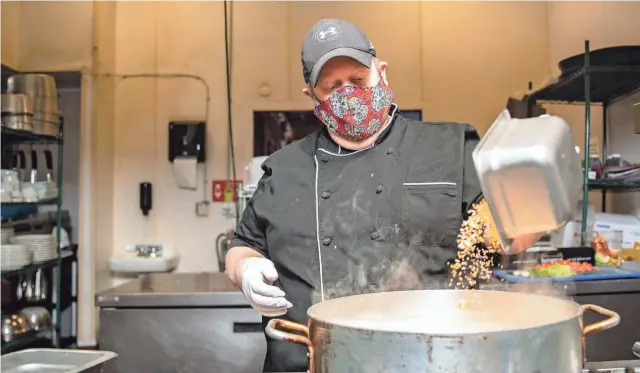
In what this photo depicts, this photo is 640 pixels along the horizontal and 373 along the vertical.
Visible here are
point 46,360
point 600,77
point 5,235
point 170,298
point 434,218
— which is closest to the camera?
point 434,218

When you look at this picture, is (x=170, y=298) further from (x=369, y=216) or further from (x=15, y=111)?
(x=15, y=111)

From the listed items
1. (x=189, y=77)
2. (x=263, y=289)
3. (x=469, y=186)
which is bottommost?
(x=263, y=289)

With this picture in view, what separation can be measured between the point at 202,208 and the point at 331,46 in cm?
349

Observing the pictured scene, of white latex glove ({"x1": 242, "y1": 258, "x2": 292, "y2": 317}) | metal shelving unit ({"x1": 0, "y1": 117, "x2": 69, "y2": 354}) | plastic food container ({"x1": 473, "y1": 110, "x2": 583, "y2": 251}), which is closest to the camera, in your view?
plastic food container ({"x1": 473, "y1": 110, "x2": 583, "y2": 251})

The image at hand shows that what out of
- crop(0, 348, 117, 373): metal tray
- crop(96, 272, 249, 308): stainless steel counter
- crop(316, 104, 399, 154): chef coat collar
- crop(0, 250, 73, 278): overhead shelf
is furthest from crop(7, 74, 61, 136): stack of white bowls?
crop(316, 104, 399, 154): chef coat collar

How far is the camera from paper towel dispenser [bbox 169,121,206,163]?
4547 mm

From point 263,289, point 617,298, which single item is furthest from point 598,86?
point 263,289

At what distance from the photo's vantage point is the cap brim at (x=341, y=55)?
51.3 inches

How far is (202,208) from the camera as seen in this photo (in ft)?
15.1

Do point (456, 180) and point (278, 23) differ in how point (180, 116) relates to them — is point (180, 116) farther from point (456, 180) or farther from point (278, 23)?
point (456, 180)

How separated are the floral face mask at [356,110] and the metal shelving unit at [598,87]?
1210mm

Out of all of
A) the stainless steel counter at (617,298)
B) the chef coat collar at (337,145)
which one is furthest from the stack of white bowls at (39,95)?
the stainless steel counter at (617,298)

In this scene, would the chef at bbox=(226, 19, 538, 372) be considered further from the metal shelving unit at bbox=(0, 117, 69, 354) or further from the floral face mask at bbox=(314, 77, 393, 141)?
the metal shelving unit at bbox=(0, 117, 69, 354)

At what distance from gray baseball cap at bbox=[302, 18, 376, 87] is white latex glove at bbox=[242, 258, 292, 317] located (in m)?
0.49
